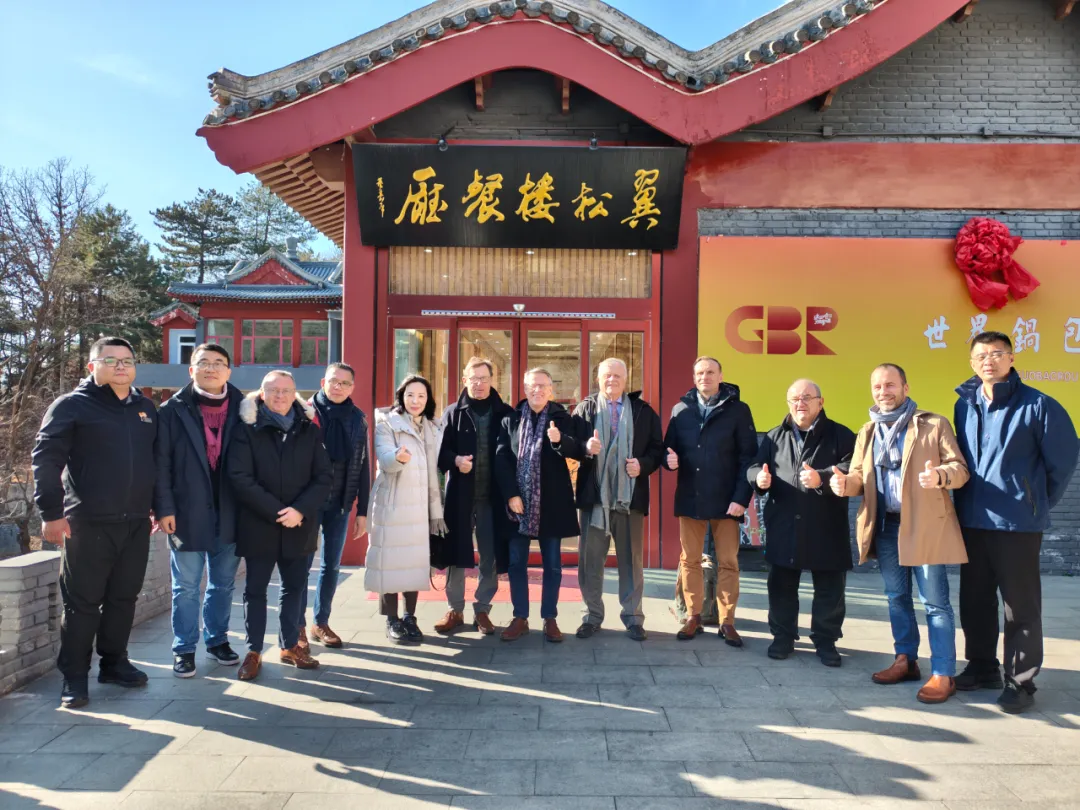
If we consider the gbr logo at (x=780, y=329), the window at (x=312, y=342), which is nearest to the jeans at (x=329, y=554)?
the gbr logo at (x=780, y=329)

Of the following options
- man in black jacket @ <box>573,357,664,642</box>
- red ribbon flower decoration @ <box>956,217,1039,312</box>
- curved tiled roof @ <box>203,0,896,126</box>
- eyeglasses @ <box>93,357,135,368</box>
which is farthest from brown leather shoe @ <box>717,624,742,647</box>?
curved tiled roof @ <box>203,0,896,126</box>

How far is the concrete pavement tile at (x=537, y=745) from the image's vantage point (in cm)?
314

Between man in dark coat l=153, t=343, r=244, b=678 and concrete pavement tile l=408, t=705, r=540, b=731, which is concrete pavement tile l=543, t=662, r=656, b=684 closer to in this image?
concrete pavement tile l=408, t=705, r=540, b=731

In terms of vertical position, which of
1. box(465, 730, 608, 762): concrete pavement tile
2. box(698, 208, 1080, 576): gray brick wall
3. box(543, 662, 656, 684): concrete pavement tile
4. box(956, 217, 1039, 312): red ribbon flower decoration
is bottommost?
box(543, 662, 656, 684): concrete pavement tile

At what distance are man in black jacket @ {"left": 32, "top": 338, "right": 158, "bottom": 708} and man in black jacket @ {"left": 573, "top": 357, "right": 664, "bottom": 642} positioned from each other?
104 inches

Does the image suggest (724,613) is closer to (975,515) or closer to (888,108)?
(975,515)

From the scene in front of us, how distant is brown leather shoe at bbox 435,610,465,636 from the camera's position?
16.0ft

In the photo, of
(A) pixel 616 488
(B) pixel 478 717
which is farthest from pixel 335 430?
(B) pixel 478 717

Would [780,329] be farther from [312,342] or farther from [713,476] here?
[312,342]

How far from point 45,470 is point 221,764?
5.68ft

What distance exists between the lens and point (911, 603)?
405 cm

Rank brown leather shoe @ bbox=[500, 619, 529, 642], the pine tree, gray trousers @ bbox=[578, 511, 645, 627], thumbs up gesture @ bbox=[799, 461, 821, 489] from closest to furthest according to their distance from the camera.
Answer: thumbs up gesture @ bbox=[799, 461, 821, 489], brown leather shoe @ bbox=[500, 619, 529, 642], gray trousers @ bbox=[578, 511, 645, 627], the pine tree

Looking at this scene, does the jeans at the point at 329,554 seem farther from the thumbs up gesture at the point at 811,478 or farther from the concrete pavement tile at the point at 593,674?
the thumbs up gesture at the point at 811,478

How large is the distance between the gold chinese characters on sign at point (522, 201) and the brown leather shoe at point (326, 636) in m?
3.90
